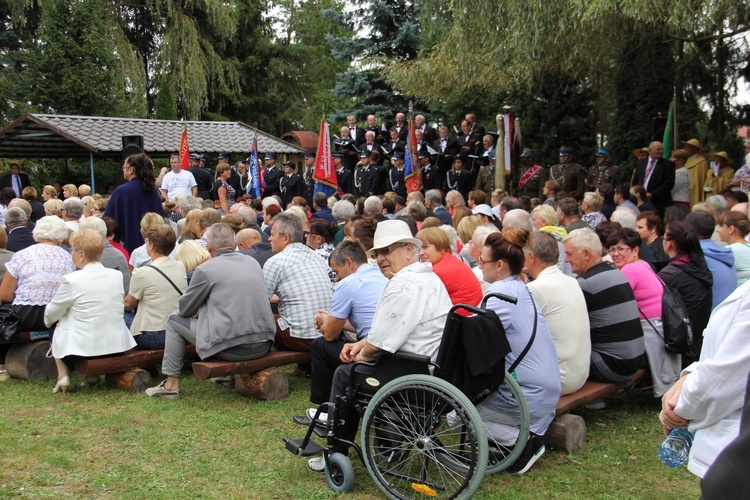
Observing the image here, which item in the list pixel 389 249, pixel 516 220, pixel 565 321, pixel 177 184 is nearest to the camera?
pixel 389 249

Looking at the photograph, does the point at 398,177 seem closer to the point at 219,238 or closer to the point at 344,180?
the point at 344,180

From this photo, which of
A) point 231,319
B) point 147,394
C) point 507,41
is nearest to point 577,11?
point 507,41

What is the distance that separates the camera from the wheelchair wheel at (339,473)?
4012mm

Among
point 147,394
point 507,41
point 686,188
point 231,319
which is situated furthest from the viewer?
point 686,188

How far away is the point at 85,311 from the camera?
19.9ft

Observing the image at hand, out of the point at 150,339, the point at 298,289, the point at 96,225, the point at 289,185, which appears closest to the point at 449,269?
the point at 298,289

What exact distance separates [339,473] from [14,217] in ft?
19.4

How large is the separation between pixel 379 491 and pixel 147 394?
2.81 m

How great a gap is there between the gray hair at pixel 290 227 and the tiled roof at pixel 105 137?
42.1 feet

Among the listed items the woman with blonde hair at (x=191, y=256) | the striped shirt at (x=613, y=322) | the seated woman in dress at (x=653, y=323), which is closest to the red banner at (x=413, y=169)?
the woman with blonde hair at (x=191, y=256)

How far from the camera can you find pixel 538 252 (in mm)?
4859

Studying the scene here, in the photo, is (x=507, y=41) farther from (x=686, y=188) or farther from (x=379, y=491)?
(x=379, y=491)

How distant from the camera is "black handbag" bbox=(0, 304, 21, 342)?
6.50 m

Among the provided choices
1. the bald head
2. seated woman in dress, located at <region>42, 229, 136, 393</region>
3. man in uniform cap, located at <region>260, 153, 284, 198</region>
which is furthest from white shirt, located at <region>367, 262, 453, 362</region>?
man in uniform cap, located at <region>260, 153, 284, 198</region>
